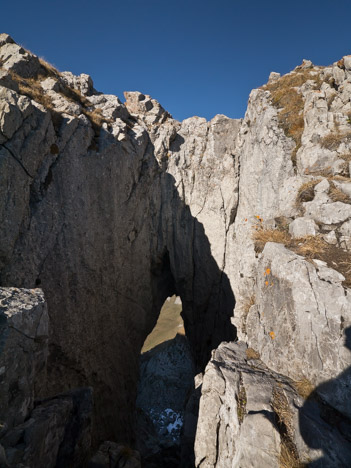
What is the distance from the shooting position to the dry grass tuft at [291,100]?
756 inches

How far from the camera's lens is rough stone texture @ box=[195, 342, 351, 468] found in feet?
19.3

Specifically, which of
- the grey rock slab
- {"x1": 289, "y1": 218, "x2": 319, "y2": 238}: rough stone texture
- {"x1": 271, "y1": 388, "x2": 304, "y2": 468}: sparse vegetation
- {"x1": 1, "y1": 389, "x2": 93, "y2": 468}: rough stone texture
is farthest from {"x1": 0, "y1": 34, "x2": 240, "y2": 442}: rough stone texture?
the grey rock slab

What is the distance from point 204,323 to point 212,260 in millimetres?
9041

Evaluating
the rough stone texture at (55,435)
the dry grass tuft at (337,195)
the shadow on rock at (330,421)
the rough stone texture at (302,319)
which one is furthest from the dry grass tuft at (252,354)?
the dry grass tuft at (337,195)

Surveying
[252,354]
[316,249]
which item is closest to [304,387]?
[252,354]

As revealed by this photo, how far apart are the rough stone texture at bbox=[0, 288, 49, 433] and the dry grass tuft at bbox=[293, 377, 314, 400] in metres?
8.40

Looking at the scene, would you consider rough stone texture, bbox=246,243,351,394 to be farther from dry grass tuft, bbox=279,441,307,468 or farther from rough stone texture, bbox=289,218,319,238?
dry grass tuft, bbox=279,441,307,468

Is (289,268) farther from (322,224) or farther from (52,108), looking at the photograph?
(52,108)

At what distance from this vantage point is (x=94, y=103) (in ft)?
74.7

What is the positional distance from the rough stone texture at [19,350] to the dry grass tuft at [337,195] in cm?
1308

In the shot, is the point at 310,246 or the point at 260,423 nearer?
the point at 260,423

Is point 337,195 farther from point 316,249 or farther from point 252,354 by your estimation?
point 252,354

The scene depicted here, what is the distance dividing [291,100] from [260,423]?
24.5 metres

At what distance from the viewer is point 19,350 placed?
6820 mm
